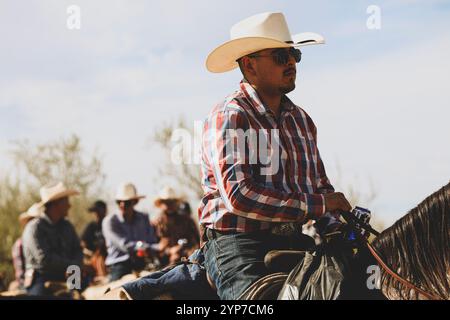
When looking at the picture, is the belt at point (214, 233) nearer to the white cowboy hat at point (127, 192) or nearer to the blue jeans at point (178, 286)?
the blue jeans at point (178, 286)

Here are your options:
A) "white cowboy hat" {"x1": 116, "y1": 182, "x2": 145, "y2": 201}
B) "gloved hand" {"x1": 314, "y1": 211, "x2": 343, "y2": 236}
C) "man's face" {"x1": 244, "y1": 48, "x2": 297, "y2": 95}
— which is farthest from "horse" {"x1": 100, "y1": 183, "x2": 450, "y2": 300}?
"white cowboy hat" {"x1": 116, "y1": 182, "x2": 145, "y2": 201}

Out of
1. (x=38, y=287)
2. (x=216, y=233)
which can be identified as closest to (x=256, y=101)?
(x=216, y=233)

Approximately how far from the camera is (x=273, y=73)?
4.50 m

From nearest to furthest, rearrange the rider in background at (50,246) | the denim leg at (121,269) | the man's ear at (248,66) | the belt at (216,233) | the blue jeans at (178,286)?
the belt at (216,233) < the blue jeans at (178,286) < the man's ear at (248,66) < the rider in background at (50,246) < the denim leg at (121,269)

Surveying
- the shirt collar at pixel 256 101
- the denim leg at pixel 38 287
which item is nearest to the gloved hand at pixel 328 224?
the shirt collar at pixel 256 101

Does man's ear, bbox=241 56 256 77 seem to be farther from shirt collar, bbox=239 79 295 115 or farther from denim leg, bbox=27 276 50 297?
denim leg, bbox=27 276 50 297

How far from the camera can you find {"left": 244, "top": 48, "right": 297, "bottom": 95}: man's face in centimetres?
448

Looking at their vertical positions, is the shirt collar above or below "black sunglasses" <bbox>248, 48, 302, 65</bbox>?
below

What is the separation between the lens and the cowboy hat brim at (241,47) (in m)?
4.52

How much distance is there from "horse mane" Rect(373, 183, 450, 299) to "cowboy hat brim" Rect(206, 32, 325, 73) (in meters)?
1.05

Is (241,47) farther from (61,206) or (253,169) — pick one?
(61,206)

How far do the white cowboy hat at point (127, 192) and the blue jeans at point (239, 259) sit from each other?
7.93 meters
